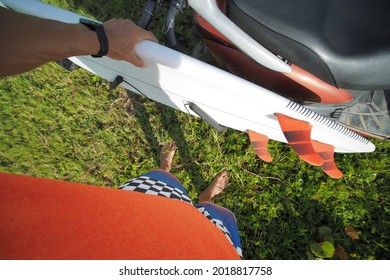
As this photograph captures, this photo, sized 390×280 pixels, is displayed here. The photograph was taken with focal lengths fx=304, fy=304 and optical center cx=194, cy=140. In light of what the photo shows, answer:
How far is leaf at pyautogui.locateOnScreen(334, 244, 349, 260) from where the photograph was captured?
1.58 m

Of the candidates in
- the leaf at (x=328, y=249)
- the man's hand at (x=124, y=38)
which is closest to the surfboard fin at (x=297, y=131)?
the man's hand at (x=124, y=38)

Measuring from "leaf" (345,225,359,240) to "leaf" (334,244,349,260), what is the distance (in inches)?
3.2

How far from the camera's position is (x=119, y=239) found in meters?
0.56

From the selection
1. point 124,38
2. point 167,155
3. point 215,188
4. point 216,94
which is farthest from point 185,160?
point 124,38

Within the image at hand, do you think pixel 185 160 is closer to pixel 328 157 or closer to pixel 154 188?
pixel 154 188

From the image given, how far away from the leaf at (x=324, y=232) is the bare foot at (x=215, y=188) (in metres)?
0.57

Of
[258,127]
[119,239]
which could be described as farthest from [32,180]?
[258,127]

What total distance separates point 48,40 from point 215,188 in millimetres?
1178

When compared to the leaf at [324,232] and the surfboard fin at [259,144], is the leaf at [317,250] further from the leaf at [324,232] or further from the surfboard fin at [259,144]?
the surfboard fin at [259,144]

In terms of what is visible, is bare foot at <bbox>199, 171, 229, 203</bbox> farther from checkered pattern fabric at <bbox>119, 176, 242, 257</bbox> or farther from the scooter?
the scooter

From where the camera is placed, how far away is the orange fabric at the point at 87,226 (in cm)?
50

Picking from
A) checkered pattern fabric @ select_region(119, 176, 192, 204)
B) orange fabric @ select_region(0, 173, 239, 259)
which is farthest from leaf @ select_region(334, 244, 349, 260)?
orange fabric @ select_region(0, 173, 239, 259)

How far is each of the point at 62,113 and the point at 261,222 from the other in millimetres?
1449

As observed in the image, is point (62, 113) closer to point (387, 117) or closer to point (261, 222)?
point (261, 222)
